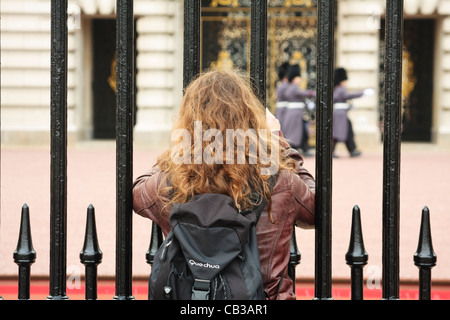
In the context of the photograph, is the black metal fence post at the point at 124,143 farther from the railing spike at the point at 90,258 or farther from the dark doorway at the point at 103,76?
the dark doorway at the point at 103,76

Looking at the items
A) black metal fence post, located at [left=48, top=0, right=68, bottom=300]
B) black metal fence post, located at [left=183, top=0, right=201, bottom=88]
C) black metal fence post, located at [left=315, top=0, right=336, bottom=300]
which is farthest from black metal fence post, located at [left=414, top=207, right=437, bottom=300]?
black metal fence post, located at [left=48, top=0, right=68, bottom=300]

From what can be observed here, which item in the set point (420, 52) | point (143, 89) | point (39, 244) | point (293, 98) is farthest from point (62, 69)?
point (420, 52)

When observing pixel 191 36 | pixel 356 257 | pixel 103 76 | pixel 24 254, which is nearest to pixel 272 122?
pixel 191 36

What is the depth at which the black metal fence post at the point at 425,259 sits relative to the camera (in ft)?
7.61

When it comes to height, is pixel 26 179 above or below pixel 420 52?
below

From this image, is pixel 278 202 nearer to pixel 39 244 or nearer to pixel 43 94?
pixel 39 244

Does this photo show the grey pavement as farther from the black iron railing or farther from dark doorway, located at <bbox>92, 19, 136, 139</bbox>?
dark doorway, located at <bbox>92, 19, 136, 139</bbox>

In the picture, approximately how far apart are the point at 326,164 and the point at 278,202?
19 cm

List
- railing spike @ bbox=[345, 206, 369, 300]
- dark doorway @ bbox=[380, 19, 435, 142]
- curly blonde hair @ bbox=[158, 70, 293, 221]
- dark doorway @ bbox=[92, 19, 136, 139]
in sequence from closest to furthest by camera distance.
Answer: curly blonde hair @ bbox=[158, 70, 293, 221], railing spike @ bbox=[345, 206, 369, 300], dark doorway @ bbox=[380, 19, 435, 142], dark doorway @ bbox=[92, 19, 136, 139]

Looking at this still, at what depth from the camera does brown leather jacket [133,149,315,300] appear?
2273mm

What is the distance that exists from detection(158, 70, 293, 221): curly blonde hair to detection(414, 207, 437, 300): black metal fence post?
1.66 feet

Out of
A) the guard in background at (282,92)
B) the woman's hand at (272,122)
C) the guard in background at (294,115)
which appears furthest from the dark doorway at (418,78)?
the woman's hand at (272,122)

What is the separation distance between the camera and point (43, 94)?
18.0 m
